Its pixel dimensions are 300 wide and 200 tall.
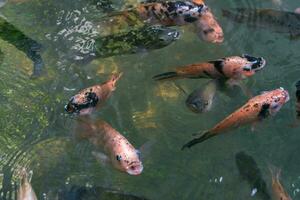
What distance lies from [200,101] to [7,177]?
1871mm

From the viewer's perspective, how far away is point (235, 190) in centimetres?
458

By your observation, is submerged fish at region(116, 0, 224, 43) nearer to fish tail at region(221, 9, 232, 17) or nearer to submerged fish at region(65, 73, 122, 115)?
fish tail at region(221, 9, 232, 17)

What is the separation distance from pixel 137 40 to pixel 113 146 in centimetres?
130

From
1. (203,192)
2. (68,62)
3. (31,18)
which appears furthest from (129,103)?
(31,18)

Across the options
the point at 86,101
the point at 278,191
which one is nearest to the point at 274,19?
the point at 278,191

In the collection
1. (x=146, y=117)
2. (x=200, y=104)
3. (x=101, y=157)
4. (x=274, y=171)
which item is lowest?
(x=274, y=171)

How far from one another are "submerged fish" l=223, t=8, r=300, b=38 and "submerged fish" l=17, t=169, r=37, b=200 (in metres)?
2.80

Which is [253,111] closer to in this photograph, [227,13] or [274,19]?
[274,19]

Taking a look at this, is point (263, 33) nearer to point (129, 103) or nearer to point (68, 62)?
point (129, 103)

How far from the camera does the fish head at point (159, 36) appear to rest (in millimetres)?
4984

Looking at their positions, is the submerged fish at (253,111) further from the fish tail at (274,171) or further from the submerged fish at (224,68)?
the fish tail at (274,171)

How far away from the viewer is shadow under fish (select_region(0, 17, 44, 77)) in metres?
5.30

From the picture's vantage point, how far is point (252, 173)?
182 inches

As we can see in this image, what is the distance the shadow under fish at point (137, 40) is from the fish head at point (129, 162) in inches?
53.8
